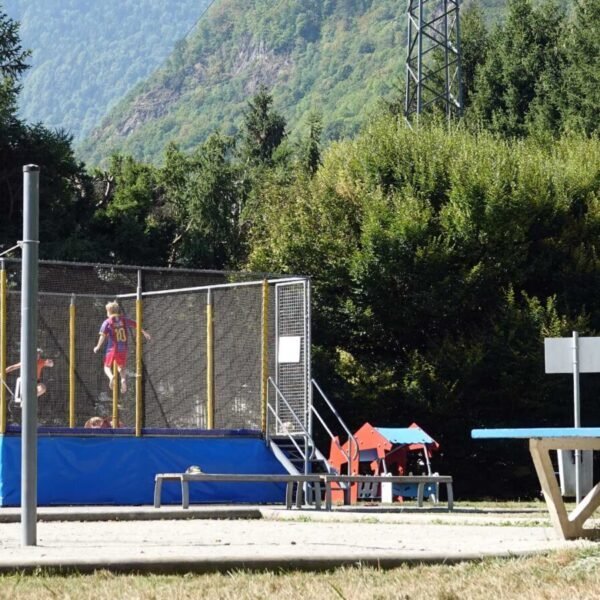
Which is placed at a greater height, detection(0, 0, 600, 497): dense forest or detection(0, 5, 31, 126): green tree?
detection(0, 5, 31, 126): green tree

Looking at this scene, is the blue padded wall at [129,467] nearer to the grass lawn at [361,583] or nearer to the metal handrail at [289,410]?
the metal handrail at [289,410]

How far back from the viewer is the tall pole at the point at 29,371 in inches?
414

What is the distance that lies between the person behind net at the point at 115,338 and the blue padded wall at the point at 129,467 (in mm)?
1179

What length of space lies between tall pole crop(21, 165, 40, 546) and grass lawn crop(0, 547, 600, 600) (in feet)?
7.01

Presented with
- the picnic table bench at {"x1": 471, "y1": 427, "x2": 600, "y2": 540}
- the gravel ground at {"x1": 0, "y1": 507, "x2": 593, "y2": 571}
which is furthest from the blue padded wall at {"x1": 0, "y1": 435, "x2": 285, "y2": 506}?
the picnic table bench at {"x1": 471, "y1": 427, "x2": 600, "y2": 540}

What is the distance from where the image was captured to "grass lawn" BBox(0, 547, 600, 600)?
24.2 feet

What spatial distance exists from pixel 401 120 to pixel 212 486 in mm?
18121

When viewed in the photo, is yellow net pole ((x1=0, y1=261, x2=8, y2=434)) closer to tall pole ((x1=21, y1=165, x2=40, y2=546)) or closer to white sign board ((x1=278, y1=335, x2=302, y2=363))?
white sign board ((x1=278, y1=335, x2=302, y2=363))

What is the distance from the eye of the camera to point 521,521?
15.8m

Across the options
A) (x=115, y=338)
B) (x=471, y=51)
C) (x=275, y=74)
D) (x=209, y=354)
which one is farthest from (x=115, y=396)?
(x=275, y=74)

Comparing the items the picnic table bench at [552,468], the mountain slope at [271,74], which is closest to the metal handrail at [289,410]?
the picnic table bench at [552,468]

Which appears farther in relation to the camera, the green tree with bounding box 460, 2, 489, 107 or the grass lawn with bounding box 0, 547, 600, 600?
the green tree with bounding box 460, 2, 489, 107

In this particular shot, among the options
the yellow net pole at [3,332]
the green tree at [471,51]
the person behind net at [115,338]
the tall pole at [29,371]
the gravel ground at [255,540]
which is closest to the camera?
the gravel ground at [255,540]

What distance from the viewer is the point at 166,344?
74.4 feet
